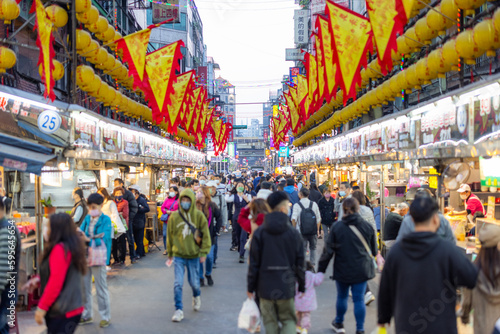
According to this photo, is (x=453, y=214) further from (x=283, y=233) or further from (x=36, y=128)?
(x=36, y=128)

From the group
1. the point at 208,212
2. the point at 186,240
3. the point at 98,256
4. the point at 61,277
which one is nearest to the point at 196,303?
the point at 186,240

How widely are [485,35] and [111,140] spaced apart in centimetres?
1111

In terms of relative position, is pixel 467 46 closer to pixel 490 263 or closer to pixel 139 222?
pixel 490 263

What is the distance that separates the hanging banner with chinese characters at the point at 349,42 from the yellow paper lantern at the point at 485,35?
3567 millimetres

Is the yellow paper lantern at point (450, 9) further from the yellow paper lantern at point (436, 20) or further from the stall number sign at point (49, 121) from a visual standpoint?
the stall number sign at point (49, 121)

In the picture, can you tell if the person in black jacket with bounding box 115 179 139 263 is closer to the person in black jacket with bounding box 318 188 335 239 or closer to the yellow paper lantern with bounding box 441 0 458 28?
the person in black jacket with bounding box 318 188 335 239

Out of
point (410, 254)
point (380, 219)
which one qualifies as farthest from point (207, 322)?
point (380, 219)

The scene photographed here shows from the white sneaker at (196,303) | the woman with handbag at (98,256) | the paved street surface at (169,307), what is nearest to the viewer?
the paved street surface at (169,307)

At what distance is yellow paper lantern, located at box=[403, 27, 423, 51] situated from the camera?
12.9 metres

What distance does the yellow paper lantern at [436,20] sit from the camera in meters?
11.2

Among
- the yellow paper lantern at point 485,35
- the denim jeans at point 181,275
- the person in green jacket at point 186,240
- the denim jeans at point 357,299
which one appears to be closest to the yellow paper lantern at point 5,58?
the person in green jacket at point 186,240

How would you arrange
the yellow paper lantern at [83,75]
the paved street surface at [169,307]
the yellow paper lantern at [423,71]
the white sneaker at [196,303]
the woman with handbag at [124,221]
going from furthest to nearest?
1. the yellow paper lantern at [83,75]
2. the woman with handbag at [124,221]
3. the yellow paper lantern at [423,71]
4. the white sneaker at [196,303]
5. the paved street surface at [169,307]

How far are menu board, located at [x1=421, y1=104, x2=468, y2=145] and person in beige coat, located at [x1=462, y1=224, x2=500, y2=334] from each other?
4760 millimetres

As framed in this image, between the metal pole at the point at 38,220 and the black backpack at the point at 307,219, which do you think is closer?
the metal pole at the point at 38,220
